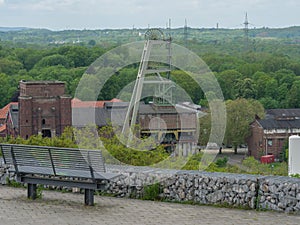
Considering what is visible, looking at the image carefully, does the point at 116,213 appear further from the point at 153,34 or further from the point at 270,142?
the point at 270,142

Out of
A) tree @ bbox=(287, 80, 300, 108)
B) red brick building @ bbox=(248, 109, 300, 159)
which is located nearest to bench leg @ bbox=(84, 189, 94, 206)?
Answer: red brick building @ bbox=(248, 109, 300, 159)

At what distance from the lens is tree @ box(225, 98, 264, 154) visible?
72.1m

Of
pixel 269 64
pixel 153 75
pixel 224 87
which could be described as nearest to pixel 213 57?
pixel 269 64

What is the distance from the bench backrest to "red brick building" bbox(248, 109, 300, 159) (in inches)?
2299

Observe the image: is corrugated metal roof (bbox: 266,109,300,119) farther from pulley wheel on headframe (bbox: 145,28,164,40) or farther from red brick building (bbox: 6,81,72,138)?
pulley wheel on headframe (bbox: 145,28,164,40)

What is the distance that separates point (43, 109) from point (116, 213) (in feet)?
198

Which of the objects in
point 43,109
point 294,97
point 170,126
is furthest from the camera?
point 294,97

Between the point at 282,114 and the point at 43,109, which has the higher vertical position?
the point at 43,109

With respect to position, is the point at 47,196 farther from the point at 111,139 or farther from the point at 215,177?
the point at 111,139

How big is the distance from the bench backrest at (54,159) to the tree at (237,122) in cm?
6081

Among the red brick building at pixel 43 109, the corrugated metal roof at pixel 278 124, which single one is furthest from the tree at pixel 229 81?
the red brick building at pixel 43 109

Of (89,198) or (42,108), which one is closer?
(89,198)

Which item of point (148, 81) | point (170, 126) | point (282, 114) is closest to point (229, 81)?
point (282, 114)

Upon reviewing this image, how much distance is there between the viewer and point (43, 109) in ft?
227
